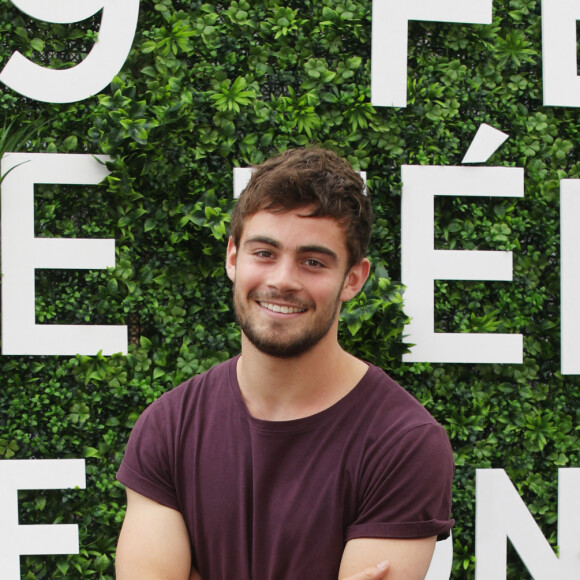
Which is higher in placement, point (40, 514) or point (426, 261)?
point (426, 261)

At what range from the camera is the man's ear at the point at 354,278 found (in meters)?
1.73

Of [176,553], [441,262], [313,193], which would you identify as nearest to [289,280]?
[313,193]

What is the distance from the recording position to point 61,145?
2.81 meters

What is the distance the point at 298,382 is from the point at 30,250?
1497mm

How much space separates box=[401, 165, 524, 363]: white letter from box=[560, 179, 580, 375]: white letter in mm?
176

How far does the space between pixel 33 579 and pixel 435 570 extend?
4.85ft

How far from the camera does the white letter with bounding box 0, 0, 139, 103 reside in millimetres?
2750

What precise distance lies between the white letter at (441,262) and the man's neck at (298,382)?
1226 millimetres

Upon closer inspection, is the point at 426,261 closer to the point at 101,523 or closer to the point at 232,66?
the point at 232,66

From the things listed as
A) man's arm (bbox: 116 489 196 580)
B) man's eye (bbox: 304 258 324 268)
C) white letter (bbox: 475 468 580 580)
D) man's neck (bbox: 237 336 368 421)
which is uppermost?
man's eye (bbox: 304 258 324 268)

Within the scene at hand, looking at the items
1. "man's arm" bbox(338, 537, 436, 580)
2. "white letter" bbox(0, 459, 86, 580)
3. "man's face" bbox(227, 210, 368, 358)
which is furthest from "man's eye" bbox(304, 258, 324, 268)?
"white letter" bbox(0, 459, 86, 580)

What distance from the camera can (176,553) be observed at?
1.60 m

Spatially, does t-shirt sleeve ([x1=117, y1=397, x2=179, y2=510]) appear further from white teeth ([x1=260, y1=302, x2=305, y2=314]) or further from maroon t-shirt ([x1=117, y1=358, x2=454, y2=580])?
white teeth ([x1=260, y1=302, x2=305, y2=314])

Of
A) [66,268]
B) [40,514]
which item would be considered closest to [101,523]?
[40,514]
